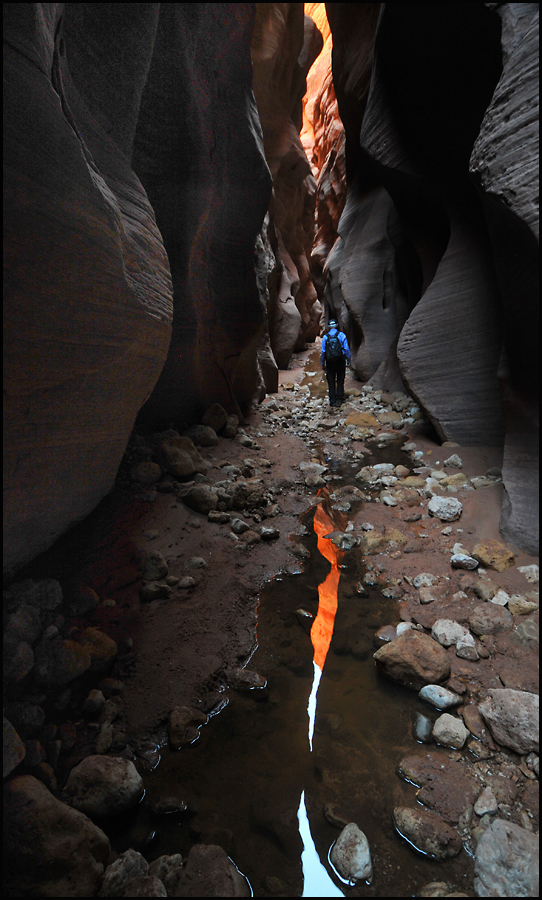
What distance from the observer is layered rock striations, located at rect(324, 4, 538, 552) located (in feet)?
7.31

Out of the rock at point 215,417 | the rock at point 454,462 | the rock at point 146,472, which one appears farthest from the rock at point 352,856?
the rock at point 215,417

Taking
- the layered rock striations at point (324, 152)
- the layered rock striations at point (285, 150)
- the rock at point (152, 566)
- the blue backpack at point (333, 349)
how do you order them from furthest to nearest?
the layered rock striations at point (324, 152) → the layered rock striations at point (285, 150) → the blue backpack at point (333, 349) → the rock at point (152, 566)

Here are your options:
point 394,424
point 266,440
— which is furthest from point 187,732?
point 394,424

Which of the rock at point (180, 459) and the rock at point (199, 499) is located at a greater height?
the rock at point (180, 459)

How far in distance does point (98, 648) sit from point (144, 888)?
3.14 feet

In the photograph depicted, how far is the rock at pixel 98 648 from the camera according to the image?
186cm

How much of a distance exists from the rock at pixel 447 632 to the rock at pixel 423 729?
0.44 meters

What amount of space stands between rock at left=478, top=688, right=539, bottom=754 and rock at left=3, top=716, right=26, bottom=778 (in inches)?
67.2

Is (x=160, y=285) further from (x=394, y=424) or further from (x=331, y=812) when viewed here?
(x=394, y=424)

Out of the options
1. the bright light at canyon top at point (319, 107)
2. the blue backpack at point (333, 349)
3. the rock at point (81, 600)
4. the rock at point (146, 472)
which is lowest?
the rock at point (81, 600)

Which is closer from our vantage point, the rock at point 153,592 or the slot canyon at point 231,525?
the slot canyon at point 231,525

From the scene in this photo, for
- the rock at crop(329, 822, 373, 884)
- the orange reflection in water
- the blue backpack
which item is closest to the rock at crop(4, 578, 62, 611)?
the orange reflection in water

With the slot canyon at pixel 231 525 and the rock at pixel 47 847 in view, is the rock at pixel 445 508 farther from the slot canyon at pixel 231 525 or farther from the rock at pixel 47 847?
the rock at pixel 47 847

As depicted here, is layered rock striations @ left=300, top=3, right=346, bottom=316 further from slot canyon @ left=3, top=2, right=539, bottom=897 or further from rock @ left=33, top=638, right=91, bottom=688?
rock @ left=33, top=638, right=91, bottom=688
